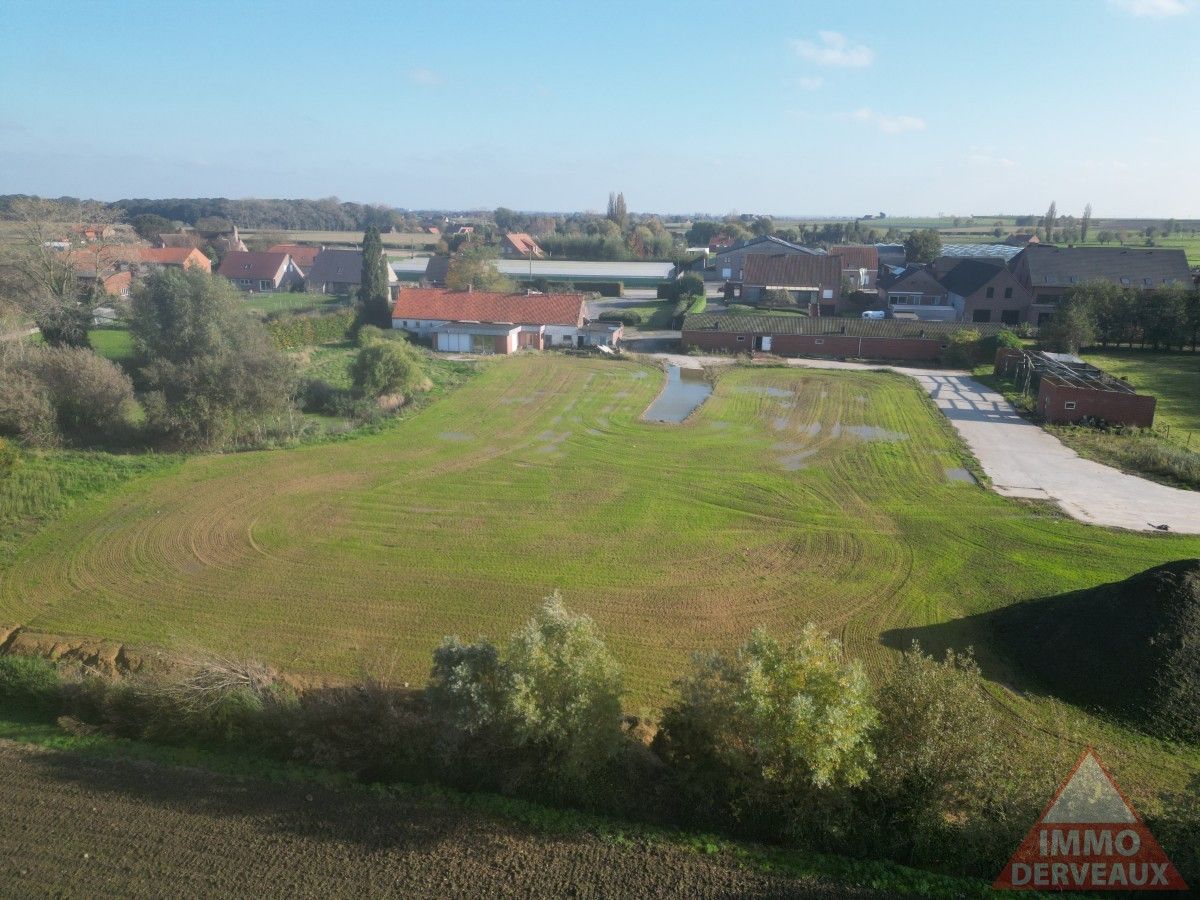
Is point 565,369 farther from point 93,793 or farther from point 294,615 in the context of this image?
point 93,793

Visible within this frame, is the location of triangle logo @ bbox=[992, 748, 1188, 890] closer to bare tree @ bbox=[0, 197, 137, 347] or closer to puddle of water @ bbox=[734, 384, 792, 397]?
puddle of water @ bbox=[734, 384, 792, 397]

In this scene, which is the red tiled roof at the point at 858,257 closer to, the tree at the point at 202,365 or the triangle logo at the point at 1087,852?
the tree at the point at 202,365

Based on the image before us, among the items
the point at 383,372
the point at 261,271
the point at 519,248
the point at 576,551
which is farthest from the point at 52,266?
the point at 519,248

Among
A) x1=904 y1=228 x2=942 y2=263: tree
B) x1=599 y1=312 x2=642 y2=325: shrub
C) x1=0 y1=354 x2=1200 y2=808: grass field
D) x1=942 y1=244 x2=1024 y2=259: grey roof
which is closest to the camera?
x1=0 y1=354 x2=1200 y2=808: grass field

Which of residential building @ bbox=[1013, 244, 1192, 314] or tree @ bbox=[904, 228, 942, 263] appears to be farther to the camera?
tree @ bbox=[904, 228, 942, 263]

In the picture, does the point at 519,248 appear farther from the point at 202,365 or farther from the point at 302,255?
the point at 202,365

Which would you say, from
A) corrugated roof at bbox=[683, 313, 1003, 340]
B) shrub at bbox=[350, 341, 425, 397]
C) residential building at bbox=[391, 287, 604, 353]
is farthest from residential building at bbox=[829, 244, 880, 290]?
shrub at bbox=[350, 341, 425, 397]

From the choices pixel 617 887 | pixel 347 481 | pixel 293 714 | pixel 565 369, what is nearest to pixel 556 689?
pixel 617 887
